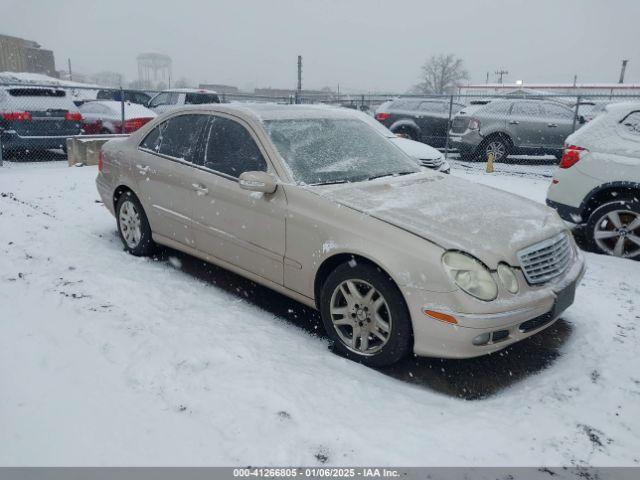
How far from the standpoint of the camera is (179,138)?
178 inches

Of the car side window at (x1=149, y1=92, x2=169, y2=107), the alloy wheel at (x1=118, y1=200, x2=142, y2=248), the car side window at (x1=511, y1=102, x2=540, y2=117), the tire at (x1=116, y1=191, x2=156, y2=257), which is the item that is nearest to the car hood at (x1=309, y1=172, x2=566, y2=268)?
the tire at (x1=116, y1=191, x2=156, y2=257)

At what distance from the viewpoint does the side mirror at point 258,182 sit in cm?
348

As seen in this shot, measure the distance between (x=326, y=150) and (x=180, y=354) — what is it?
188 centimetres

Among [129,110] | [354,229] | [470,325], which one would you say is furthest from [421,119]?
[470,325]

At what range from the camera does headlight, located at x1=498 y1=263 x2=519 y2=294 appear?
2895mm

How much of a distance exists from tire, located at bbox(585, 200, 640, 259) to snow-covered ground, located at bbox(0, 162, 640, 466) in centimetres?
90

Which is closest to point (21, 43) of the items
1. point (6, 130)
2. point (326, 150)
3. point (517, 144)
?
point (6, 130)

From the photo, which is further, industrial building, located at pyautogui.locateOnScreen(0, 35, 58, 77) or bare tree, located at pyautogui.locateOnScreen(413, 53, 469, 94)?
bare tree, located at pyautogui.locateOnScreen(413, 53, 469, 94)

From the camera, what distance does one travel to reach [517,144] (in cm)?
1195

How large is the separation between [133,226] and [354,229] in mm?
2842

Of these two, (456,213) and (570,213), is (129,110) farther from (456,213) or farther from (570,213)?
(456,213)

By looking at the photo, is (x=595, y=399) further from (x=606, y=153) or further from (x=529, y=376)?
(x=606, y=153)

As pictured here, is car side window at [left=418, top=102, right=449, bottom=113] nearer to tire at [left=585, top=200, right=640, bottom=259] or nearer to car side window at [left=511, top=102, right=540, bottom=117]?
car side window at [left=511, top=102, right=540, bottom=117]

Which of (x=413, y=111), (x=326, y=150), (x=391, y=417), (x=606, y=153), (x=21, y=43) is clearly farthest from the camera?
(x=21, y=43)
